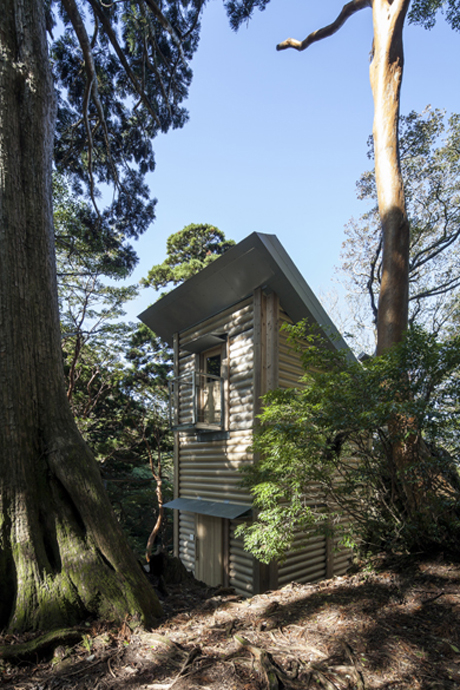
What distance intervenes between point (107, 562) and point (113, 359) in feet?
46.0

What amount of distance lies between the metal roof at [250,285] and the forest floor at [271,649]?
401cm

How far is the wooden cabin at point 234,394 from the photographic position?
825 cm

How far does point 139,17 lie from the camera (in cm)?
859

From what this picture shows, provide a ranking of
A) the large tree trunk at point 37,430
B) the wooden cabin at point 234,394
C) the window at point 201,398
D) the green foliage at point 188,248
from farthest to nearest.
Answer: the green foliage at point 188,248 → the window at point 201,398 → the wooden cabin at point 234,394 → the large tree trunk at point 37,430

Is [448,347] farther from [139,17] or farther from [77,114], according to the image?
[77,114]

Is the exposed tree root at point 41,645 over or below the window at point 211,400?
below

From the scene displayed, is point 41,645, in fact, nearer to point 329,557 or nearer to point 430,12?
point 329,557

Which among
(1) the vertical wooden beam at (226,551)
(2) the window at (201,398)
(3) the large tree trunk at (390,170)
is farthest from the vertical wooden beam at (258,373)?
(3) the large tree trunk at (390,170)

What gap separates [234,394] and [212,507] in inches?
98.8

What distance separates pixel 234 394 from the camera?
9086mm

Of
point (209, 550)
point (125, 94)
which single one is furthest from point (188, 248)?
point (209, 550)

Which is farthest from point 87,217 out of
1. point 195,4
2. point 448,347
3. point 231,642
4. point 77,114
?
point 231,642

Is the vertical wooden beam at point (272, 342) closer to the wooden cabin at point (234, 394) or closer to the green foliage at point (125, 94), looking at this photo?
the wooden cabin at point (234, 394)

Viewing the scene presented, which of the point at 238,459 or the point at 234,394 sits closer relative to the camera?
the point at 238,459
